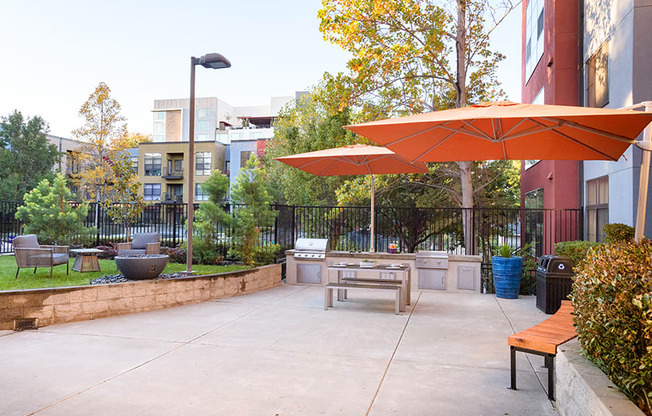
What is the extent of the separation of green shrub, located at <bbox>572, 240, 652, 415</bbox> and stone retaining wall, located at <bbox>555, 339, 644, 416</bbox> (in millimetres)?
77

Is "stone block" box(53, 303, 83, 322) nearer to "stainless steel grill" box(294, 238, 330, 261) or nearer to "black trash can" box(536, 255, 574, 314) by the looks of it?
"stainless steel grill" box(294, 238, 330, 261)

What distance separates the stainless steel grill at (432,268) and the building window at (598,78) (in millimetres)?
4825

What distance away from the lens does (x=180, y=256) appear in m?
12.1

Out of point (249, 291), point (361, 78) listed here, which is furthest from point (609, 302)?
point (361, 78)

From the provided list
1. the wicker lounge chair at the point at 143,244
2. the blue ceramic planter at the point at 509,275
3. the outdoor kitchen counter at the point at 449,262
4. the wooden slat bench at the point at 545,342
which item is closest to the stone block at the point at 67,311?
the wicker lounge chair at the point at 143,244

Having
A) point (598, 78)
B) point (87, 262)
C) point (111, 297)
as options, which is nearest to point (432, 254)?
point (598, 78)

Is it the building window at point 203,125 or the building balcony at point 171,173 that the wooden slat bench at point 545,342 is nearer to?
the building balcony at point 171,173

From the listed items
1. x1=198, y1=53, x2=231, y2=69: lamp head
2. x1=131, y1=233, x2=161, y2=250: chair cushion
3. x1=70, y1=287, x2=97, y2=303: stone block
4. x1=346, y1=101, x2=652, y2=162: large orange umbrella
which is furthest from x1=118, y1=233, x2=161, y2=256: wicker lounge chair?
x1=346, y1=101, x2=652, y2=162: large orange umbrella

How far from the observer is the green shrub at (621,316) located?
259cm

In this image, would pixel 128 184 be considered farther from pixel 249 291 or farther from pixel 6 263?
pixel 249 291

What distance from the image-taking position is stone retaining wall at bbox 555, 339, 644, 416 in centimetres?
254

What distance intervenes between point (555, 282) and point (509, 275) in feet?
5.37

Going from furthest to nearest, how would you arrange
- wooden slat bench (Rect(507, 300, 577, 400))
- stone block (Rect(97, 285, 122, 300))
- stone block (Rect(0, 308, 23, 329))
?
1. stone block (Rect(97, 285, 122, 300))
2. stone block (Rect(0, 308, 23, 329))
3. wooden slat bench (Rect(507, 300, 577, 400))

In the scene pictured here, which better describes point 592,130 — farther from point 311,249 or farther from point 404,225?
point 404,225
